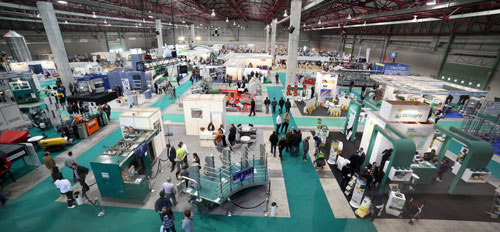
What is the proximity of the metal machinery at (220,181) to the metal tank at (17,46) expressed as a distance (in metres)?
27.0

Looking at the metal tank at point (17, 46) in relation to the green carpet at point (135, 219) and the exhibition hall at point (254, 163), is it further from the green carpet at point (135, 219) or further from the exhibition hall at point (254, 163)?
the green carpet at point (135, 219)

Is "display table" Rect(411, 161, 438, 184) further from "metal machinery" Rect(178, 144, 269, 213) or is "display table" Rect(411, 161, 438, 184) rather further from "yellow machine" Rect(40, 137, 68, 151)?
"yellow machine" Rect(40, 137, 68, 151)

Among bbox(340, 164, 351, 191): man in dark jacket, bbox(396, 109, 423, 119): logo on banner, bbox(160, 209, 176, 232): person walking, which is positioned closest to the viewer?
bbox(160, 209, 176, 232): person walking

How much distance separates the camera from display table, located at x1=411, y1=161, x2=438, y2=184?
7594 millimetres

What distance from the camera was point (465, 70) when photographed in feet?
59.2

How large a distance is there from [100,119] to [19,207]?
6.59 m

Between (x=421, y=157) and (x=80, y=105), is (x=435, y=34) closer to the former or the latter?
(x=421, y=157)

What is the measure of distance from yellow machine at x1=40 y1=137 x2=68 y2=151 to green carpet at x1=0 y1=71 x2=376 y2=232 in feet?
10.4

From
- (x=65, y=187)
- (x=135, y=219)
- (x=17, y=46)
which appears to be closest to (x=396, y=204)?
(x=135, y=219)

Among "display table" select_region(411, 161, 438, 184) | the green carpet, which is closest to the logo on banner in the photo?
"display table" select_region(411, 161, 438, 184)

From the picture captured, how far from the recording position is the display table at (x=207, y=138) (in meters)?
9.93

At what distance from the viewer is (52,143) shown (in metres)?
9.66

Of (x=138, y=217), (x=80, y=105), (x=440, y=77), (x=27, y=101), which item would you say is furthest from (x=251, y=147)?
(x=440, y=77)

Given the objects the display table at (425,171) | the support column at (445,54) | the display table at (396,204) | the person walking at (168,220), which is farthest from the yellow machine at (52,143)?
the support column at (445,54)
